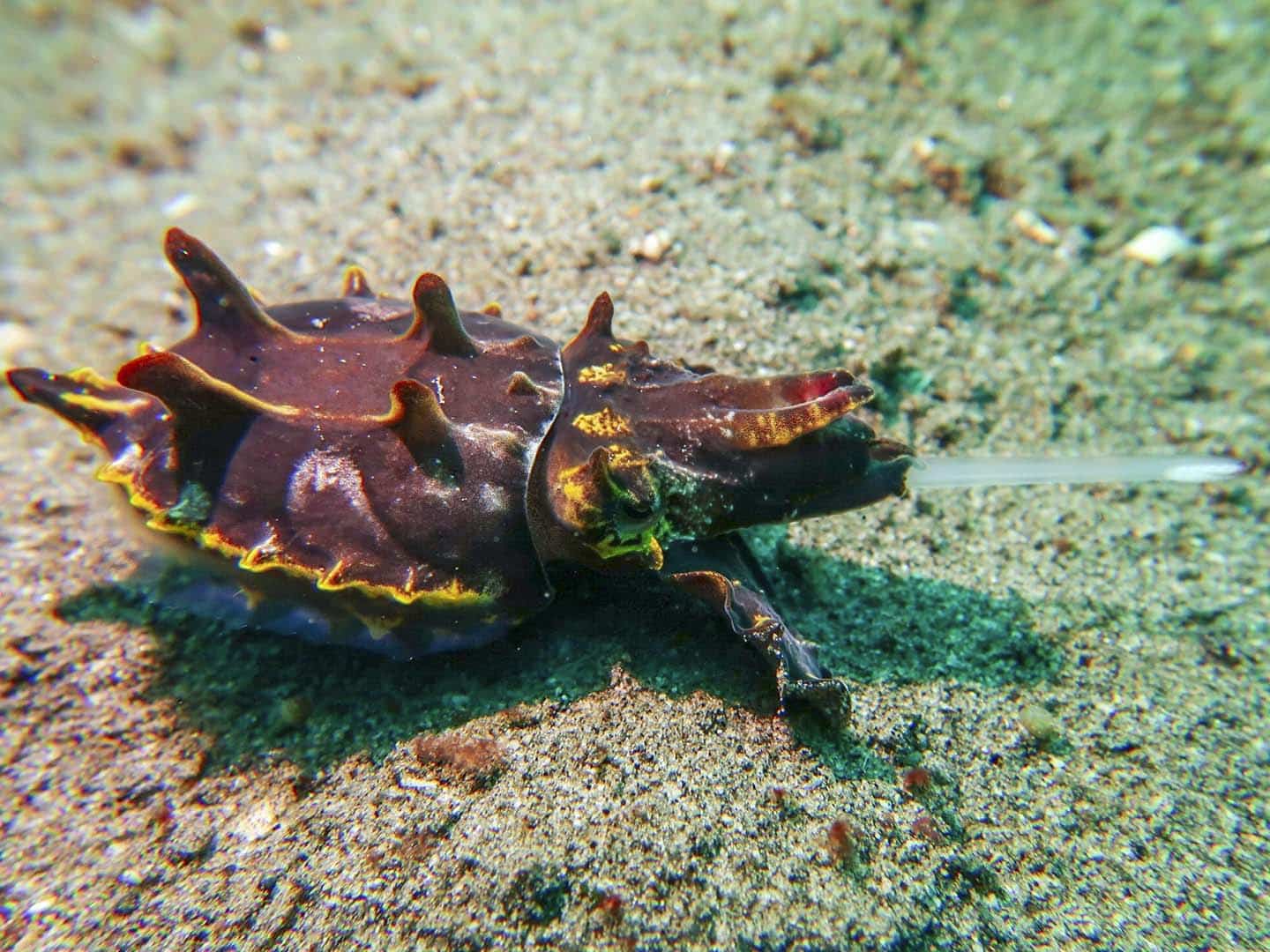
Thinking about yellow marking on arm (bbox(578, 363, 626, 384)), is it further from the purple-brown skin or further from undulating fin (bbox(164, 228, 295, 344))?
undulating fin (bbox(164, 228, 295, 344))

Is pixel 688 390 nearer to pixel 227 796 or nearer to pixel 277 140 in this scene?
pixel 227 796

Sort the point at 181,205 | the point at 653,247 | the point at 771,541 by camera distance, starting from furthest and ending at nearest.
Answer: the point at 181,205, the point at 653,247, the point at 771,541

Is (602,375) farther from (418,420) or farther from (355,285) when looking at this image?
(355,285)

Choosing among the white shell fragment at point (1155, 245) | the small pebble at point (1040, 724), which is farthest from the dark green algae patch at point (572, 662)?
the white shell fragment at point (1155, 245)

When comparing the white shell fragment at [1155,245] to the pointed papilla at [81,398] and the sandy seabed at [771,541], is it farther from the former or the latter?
the pointed papilla at [81,398]

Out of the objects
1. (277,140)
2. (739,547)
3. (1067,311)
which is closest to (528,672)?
(739,547)

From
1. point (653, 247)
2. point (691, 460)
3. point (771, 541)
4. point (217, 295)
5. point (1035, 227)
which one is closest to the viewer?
point (691, 460)

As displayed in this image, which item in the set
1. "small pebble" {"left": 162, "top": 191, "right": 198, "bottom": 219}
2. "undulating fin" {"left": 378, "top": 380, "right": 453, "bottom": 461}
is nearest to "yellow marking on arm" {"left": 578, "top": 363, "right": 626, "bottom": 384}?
"undulating fin" {"left": 378, "top": 380, "right": 453, "bottom": 461}

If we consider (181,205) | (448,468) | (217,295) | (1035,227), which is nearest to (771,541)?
(448,468)
